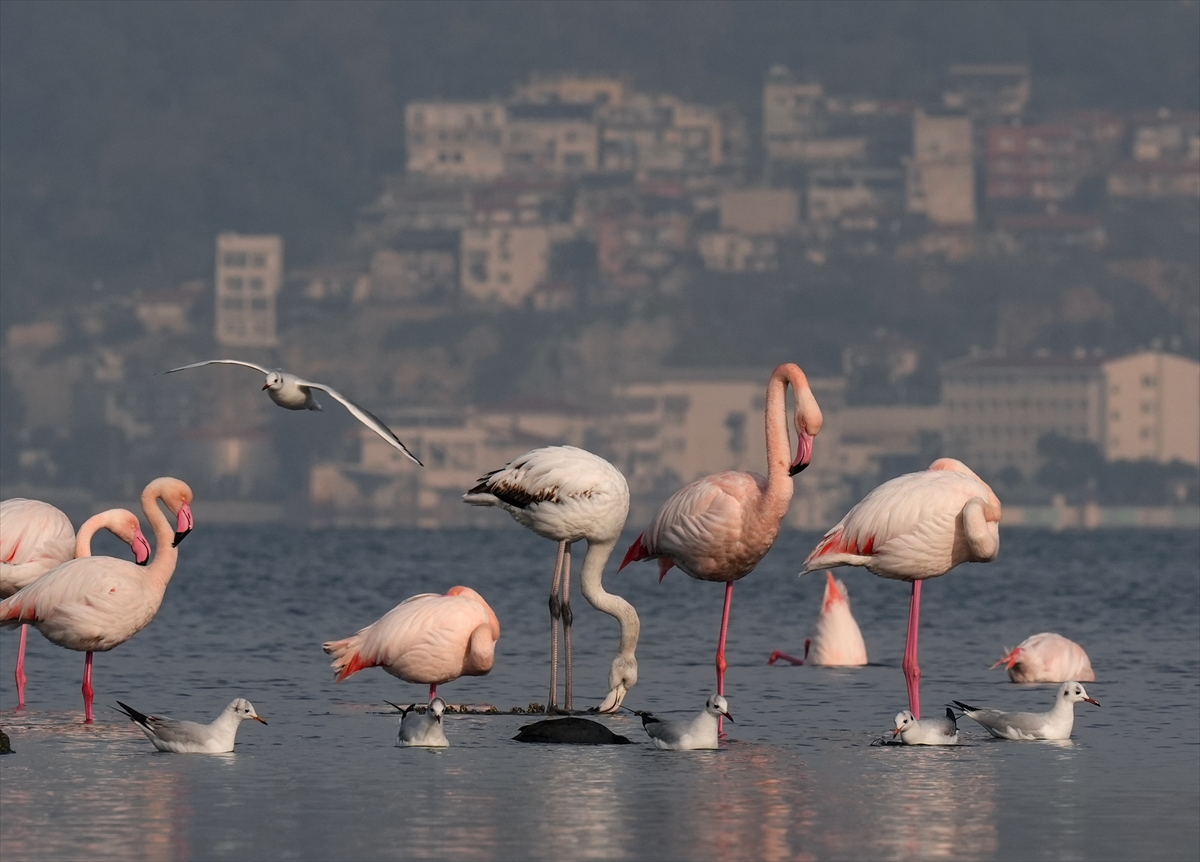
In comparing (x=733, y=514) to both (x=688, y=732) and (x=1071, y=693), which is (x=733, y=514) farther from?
(x=1071, y=693)

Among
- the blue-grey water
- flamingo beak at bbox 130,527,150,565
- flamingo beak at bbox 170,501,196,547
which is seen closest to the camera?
the blue-grey water

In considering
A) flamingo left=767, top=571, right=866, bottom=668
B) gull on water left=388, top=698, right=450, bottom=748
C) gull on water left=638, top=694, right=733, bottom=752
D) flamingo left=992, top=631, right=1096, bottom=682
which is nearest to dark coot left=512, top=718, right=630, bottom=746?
gull on water left=638, top=694, right=733, bottom=752

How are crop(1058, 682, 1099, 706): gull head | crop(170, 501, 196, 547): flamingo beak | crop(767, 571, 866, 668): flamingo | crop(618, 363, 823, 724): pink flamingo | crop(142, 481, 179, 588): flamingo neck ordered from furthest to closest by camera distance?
crop(767, 571, 866, 668): flamingo, crop(142, 481, 179, 588): flamingo neck, crop(170, 501, 196, 547): flamingo beak, crop(618, 363, 823, 724): pink flamingo, crop(1058, 682, 1099, 706): gull head

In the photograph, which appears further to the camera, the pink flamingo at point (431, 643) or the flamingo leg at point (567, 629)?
the flamingo leg at point (567, 629)

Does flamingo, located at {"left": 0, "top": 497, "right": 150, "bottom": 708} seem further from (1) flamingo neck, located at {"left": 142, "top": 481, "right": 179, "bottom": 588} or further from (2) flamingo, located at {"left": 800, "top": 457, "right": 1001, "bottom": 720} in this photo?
(2) flamingo, located at {"left": 800, "top": 457, "right": 1001, "bottom": 720}

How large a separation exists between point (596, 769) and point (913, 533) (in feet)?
11.4

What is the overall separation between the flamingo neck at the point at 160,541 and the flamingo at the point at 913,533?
4.41 metres

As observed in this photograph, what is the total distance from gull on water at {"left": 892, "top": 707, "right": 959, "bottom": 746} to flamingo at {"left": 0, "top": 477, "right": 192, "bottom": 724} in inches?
197

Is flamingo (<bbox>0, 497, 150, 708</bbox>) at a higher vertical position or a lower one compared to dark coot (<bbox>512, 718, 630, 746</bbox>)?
higher

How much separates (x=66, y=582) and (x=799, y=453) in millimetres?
5127

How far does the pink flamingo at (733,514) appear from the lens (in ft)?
57.6

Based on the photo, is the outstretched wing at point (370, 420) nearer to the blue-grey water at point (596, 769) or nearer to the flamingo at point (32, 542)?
the blue-grey water at point (596, 769)

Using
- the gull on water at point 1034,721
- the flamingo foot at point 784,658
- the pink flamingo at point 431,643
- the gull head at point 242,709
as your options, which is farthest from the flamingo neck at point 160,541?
the flamingo foot at point 784,658

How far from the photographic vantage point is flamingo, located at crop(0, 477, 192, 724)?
17.7 metres
